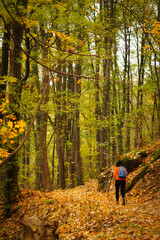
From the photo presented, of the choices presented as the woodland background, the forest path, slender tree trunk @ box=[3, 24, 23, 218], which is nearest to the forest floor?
the forest path

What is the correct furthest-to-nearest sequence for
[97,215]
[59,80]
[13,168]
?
[59,80] < [13,168] < [97,215]

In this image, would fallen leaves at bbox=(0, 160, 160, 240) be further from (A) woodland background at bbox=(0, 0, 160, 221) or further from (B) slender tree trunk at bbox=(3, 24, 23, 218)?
(A) woodland background at bbox=(0, 0, 160, 221)

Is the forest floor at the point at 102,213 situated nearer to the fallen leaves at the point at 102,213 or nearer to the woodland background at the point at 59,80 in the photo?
the fallen leaves at the point at 102,213

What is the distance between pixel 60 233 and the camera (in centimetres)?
531

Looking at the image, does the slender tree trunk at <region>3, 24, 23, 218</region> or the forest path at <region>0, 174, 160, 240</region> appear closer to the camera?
the forest path at <region>0, 174, 160, 240</region>

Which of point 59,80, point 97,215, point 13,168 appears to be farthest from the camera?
point 59,80

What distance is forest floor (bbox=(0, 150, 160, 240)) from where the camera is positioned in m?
4.09

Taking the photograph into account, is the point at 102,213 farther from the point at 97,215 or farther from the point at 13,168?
the point at 13,168

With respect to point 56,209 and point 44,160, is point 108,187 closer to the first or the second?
point 56,209

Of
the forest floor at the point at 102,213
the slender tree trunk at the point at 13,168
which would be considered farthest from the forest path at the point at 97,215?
the slender tree trunk at the point at 13,168

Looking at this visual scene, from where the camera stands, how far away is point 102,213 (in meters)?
5.61

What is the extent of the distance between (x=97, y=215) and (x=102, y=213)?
0.17 metres

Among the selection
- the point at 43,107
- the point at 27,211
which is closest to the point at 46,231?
the point at 27,211

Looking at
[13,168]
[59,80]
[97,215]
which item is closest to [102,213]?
[97,215]
